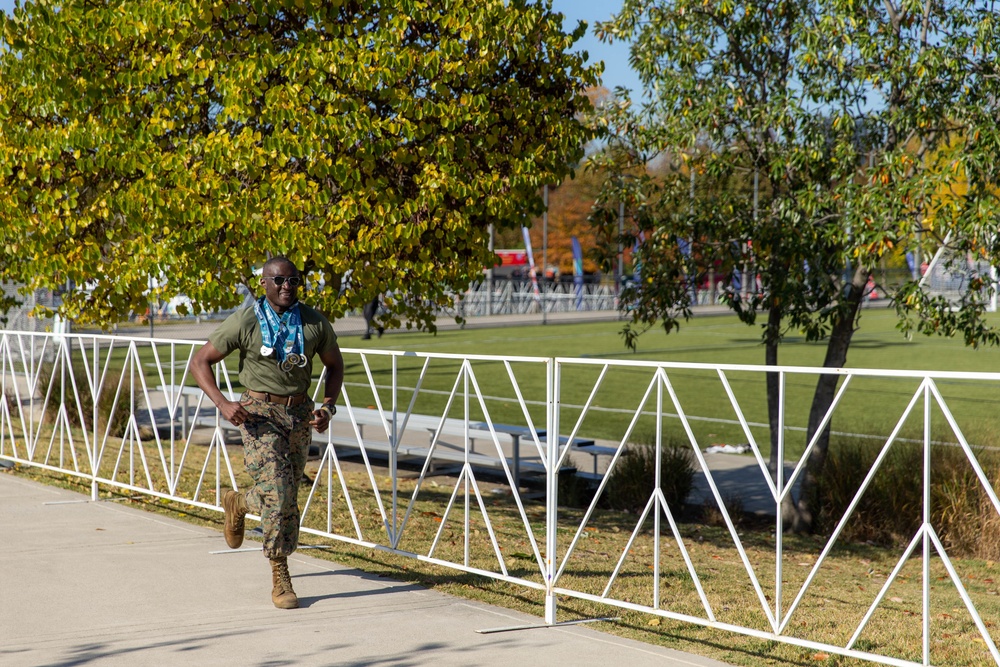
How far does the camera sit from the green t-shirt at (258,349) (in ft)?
18.6

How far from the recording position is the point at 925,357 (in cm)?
2770

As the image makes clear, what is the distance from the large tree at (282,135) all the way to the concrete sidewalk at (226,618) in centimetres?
213

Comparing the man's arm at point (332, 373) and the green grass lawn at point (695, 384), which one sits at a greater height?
the man's arm at point (332, 373)

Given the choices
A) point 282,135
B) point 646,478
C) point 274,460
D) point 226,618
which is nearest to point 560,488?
point 646,478

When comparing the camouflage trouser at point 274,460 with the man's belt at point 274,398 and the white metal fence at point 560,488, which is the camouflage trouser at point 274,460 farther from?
the white metal fence at point 560,488

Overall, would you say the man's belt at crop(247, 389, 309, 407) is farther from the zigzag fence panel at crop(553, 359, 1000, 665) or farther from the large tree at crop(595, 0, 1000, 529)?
the large tree at crop(595, 0, 1000, 529)

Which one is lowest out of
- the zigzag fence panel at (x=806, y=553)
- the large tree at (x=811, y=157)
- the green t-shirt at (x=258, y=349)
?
the zigzag fence panel at (x=806, y=553)

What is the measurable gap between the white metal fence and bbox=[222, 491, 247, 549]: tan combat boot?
742mm

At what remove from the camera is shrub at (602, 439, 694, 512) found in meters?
10.1

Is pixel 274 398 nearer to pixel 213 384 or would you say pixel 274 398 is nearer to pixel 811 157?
pixel 213 384

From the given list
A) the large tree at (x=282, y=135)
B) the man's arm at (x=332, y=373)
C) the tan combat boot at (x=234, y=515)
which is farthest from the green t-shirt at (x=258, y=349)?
the large tree at (x=282, y=135)

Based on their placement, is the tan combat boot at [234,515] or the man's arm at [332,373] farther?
the tan combat boot at [234,515]

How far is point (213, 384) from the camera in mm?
5746

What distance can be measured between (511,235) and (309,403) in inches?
2785
